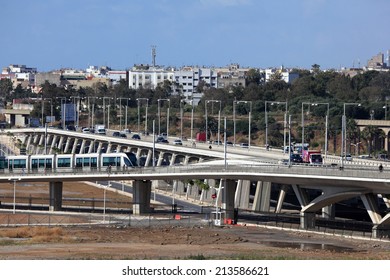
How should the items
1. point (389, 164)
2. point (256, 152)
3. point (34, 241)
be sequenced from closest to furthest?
1. point (34, 241)
2. point (389, 164)
3. point (256, 152)

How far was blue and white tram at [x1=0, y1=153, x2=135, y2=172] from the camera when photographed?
121312mm

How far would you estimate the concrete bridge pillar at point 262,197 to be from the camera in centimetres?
12644

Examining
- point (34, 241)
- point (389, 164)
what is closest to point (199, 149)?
point (389, 164)

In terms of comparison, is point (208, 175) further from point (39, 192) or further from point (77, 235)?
point (39, 192)

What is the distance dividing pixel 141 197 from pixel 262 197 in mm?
16930

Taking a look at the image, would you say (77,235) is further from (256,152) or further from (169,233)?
(256,152)

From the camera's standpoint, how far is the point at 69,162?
12356 centimetres

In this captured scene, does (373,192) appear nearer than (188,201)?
Yes

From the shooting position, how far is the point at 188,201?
136m

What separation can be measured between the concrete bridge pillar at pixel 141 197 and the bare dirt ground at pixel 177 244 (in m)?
15.5

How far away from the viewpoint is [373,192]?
332ft

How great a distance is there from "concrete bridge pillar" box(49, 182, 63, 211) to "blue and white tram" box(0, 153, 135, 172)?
218cm

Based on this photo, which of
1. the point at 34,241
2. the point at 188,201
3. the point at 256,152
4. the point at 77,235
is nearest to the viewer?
the point at 34,241
